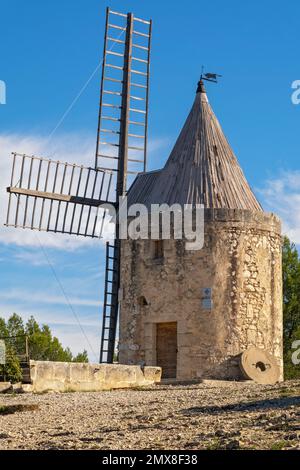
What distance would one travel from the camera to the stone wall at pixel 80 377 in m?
16.5

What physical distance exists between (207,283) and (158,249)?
5.19ft

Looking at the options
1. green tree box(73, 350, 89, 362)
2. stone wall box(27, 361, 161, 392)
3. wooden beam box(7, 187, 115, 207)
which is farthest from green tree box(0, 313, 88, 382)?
stone wall box(27, 361, 161, 392)

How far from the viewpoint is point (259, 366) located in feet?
65.9

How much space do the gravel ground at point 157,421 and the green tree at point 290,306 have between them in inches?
537

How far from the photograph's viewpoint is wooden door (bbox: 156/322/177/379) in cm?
2050

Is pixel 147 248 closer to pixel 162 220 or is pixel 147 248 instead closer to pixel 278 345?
pixel 162 220

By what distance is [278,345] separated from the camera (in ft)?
68.8

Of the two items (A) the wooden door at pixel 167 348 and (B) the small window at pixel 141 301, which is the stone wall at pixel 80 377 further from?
(B) the small window at pixel 141 301
